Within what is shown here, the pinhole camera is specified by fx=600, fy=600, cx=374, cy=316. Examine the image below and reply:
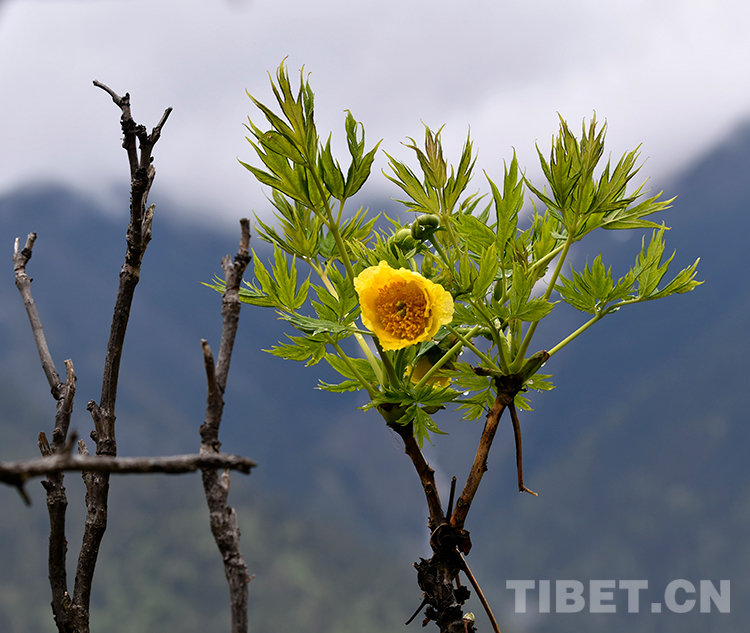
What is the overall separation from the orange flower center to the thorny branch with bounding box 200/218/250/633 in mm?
199

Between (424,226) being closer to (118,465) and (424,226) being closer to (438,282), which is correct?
(438,282)

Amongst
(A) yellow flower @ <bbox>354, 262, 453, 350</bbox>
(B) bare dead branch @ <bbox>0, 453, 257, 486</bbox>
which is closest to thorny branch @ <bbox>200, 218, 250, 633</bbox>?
(B) bare dead branch @ <bbox>0, 453, 257, 486</bbox>

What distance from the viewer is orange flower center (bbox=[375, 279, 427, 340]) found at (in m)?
0.60

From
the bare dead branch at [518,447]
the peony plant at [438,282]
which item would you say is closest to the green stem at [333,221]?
the peony plant at [438,282]

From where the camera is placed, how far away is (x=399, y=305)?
1.97 ft

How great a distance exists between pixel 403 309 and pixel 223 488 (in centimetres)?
26

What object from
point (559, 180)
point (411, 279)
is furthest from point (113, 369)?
point (559, 180)

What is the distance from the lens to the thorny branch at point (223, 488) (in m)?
0.40

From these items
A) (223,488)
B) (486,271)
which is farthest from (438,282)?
(223,488)

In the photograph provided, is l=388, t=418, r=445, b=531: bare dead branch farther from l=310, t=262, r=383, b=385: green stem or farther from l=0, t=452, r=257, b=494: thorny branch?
l=0, t=452, r=257, b=494: thorny branch

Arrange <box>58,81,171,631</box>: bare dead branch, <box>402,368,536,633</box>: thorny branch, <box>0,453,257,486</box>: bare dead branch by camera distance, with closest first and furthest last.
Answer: <box>0,453,257,486</box>: bare dead branch
<box>58,81,171,631</box>: bare dead branch
<box>402,368,536,633</box>: thorny branch

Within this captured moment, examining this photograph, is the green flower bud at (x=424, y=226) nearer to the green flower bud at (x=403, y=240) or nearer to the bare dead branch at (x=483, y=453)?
the green flower bud at (x=403, y=240)

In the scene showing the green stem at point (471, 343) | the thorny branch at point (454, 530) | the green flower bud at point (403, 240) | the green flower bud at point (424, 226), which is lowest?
the thorny branch at point (454, 530)

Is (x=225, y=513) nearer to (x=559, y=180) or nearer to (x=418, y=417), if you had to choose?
(x=418, y=417)
